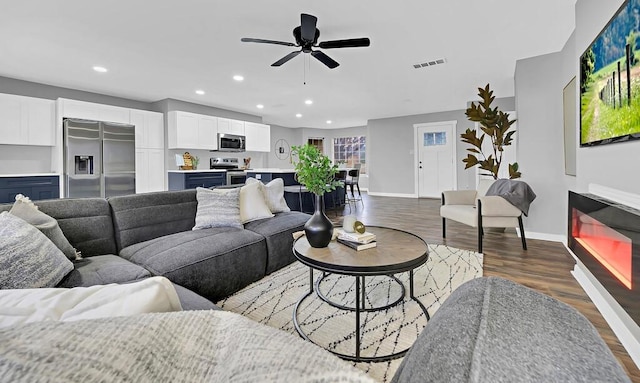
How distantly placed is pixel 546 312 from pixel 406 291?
1.91 meters

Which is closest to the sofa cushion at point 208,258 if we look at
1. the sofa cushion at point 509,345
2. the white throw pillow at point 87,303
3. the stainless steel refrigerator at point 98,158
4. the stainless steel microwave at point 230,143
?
the white throw pillow at point 87,303

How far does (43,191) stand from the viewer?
4.69 meters

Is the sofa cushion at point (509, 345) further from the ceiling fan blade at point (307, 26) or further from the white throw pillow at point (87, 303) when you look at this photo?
the ceiling fan blade at point (307, 26)

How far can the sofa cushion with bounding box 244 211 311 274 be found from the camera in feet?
8.34

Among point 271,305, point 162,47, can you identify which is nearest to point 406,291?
point 271,305

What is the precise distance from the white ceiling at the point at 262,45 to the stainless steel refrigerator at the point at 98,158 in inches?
28.8

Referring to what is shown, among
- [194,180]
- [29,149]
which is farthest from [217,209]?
[29,149]

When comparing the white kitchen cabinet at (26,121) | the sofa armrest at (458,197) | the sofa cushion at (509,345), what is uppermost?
the white kitchen cabinet at (26,121)

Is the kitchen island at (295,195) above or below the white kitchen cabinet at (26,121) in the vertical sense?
below

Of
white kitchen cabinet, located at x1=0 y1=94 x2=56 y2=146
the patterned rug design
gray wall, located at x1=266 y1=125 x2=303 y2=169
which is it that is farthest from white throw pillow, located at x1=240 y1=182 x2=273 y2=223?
gray wall, located at x1=266 y1=125 x2=303 y2=169

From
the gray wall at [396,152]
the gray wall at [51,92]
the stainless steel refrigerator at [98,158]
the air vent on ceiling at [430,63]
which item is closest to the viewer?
the air vent on ceiling at [430,63]

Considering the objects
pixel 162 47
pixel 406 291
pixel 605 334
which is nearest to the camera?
pixel 605 334

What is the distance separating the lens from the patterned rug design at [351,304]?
1.63 metres

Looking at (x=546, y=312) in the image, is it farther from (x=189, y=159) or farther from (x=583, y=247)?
(x=189, y=159)
